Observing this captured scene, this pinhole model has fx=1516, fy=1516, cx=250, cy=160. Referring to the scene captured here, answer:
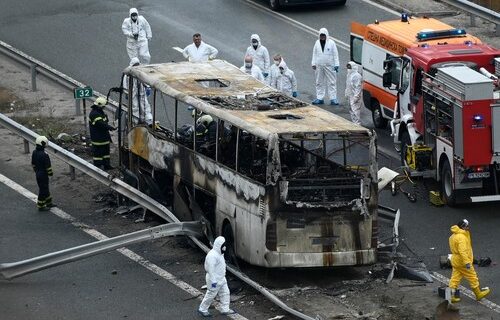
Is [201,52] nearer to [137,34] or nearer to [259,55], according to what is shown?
[259,55]

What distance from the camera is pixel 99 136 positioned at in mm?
26656

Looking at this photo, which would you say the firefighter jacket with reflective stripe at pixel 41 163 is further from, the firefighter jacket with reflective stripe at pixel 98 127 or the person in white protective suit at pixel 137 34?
the person in white protective suit at pixel 137 34

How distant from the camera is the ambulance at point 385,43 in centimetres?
2830

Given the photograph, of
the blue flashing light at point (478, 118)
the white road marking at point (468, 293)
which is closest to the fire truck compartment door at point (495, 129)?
the blue flashing light at point (478, 118)

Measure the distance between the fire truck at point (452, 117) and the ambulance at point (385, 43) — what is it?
28.6 inches

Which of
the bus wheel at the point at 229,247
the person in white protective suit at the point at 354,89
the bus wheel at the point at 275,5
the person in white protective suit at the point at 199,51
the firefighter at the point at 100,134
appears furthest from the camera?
the bus wheel at the point at 275,5

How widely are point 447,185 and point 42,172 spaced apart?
6.70m

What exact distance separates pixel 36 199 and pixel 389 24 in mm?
8220

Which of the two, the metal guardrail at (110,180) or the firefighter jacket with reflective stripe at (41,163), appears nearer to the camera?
the metal guardrail at (110,180)

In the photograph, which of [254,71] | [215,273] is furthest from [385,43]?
[215,273]

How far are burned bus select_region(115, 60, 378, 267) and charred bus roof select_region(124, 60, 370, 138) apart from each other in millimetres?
22

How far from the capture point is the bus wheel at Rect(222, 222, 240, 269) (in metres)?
22.1

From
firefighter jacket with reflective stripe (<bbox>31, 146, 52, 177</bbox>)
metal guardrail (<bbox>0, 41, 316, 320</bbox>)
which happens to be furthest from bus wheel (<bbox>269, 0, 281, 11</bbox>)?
firefighter jacket with reflective stripe (<bbox>31, 146, 52, 177</bbox>)

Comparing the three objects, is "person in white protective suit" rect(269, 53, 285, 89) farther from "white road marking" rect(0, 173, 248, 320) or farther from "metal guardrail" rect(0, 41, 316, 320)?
"white road marking" rect(0, 173, 248, 320)
